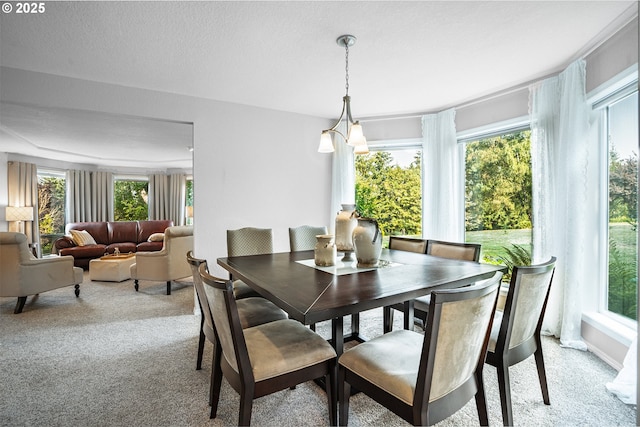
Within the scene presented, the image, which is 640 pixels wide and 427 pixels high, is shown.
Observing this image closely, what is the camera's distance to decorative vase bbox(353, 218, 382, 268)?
211cm

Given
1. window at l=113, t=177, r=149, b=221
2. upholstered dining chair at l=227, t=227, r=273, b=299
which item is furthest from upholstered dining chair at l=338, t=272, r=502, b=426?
window at l=113, t=177, r=149, b=221

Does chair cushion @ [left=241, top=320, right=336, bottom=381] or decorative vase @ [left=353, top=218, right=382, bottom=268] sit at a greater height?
decorative vase @ [left=353, top=218, right=382, bottom=268]

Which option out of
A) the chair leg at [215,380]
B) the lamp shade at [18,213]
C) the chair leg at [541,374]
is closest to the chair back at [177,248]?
the chair leg at [215,380]

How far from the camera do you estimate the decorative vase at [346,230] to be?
7.71ft

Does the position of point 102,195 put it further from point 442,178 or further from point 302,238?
point 442,178

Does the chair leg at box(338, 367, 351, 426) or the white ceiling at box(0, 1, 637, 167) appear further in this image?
the white ceiling at box(0, 1, 637, 167)

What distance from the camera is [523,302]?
1534mm

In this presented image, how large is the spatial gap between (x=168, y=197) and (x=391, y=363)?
8.29 meters

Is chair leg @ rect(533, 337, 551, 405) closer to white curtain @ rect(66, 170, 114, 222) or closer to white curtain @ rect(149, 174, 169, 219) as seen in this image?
white curtain @ rect(149, 174, 169, 219)

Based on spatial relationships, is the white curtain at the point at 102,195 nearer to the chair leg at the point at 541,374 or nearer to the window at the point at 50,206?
the window at the point at 50,206

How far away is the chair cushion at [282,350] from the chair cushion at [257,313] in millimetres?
300

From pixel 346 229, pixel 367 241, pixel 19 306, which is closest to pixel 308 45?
pixel 346 229

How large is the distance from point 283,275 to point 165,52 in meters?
2.06

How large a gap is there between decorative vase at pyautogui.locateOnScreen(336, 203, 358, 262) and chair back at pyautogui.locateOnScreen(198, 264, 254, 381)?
3.89 ft
